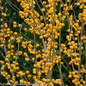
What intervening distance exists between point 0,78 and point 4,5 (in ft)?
4.29

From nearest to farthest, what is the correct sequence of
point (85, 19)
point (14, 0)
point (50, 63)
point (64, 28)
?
point (50, 63) < point (85, 19) < point (64, 28) < point (14, 0)

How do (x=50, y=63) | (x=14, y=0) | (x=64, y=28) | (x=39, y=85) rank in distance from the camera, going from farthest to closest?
1. (x=14, y=0)
2. (x=64, y=28)
3. (x=39, y=85)
4. (x=50, y=63)

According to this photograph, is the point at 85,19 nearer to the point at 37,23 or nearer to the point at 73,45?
the point at 73,45

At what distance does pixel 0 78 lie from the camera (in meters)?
3.63

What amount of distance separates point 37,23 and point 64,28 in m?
1.03

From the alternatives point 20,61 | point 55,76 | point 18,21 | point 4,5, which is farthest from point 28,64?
point 4,5

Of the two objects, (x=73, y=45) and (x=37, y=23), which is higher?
(x=37, y=23)

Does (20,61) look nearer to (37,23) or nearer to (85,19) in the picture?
(37,23)

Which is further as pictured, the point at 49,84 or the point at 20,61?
the point at 20,61

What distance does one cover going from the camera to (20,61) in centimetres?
337

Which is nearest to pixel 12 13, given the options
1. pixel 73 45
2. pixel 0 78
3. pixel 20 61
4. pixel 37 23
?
pixel 20 61

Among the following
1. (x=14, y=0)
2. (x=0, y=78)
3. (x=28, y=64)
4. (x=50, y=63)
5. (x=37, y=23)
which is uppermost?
(x=14, y=0)

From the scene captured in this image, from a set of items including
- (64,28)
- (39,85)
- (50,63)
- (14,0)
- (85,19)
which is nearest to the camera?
(50,63)

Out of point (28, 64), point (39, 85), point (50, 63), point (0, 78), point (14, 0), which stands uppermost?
point (14, 0)
